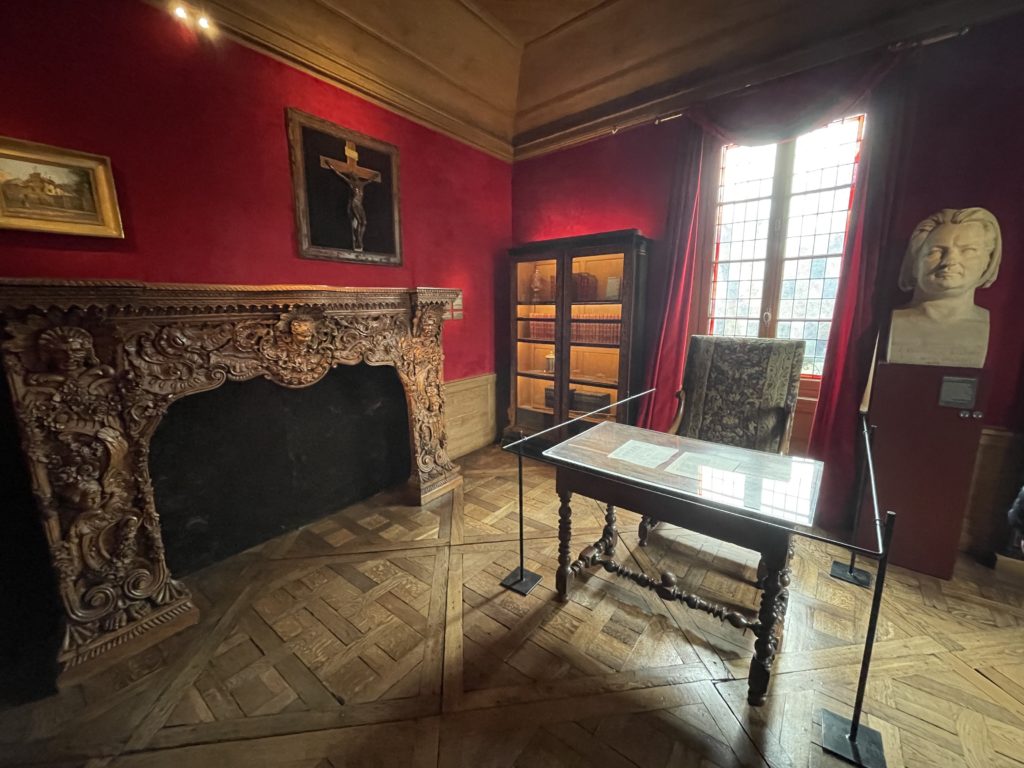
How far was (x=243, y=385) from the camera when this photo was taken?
7.54 ft

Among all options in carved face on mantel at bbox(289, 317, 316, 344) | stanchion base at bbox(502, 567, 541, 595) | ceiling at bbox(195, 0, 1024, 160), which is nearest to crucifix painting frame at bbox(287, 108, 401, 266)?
ceiling at bbox(195, 0, 1024, 160)

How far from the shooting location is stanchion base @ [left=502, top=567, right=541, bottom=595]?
2.05 metres

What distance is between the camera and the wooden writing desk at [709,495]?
1.35 meters

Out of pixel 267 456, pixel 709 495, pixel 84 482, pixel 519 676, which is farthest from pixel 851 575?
pixel 84 482

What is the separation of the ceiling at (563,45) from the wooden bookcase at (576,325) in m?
1.06

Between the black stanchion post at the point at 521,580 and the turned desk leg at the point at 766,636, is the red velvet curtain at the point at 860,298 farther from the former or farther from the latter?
the black stanchion post at the point at 521,580

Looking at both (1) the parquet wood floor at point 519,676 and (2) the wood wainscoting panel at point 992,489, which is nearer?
(1) the parquet wood floor at point 519,676

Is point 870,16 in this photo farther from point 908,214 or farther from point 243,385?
point 243,385

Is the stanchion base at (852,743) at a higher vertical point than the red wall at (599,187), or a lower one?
lower

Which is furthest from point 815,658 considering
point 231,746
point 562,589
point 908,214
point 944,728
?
point 908,214

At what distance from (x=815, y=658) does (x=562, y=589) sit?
1086mm

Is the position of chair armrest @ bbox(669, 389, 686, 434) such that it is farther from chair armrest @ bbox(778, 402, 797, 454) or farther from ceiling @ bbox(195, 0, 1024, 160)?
ceiling @ bbox(195, 0, 1024, 160)

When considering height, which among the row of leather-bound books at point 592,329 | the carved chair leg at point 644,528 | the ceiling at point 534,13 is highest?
the ceiling at point 534,13

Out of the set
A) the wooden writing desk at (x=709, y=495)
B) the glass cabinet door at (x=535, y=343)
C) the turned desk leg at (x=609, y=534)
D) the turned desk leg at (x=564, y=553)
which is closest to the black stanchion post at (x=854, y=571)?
the wooden writing desk at (x=709, y=495)
